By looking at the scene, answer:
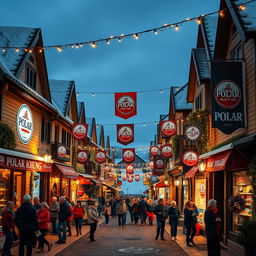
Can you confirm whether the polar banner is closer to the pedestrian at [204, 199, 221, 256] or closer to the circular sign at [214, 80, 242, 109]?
the circular sign at [214, 80, 242, 109]

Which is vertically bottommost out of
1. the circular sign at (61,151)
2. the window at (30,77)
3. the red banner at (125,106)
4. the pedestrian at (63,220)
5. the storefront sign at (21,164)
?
the pedestrian at (63,220)

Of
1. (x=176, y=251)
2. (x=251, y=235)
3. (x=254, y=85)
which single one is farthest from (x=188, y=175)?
(x=251, y=235)

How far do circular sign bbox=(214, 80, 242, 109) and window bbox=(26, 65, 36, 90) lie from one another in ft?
36.3

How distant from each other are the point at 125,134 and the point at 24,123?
8.94 meters

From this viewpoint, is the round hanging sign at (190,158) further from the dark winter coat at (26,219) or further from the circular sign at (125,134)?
the dark winter coat at (26,219)

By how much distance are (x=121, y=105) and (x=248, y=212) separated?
9018mm

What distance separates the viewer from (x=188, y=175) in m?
22.0

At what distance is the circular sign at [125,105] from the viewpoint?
21391 mm

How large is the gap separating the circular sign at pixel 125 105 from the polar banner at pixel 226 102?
25.4ft

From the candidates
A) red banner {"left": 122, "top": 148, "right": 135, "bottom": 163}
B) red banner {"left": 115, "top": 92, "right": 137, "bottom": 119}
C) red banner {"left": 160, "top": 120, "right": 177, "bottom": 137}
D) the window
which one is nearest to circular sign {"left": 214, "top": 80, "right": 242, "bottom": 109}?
red banner {"left": 115, "top": 92, "right": 137, "bottom": 119}

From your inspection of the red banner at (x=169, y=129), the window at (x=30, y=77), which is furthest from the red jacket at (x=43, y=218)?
the red banner at (x=169, y=129)

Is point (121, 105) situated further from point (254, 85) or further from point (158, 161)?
point (158, 161)

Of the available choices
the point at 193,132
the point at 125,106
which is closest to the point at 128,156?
the point at 125,106

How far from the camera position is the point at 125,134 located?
27.7 m
